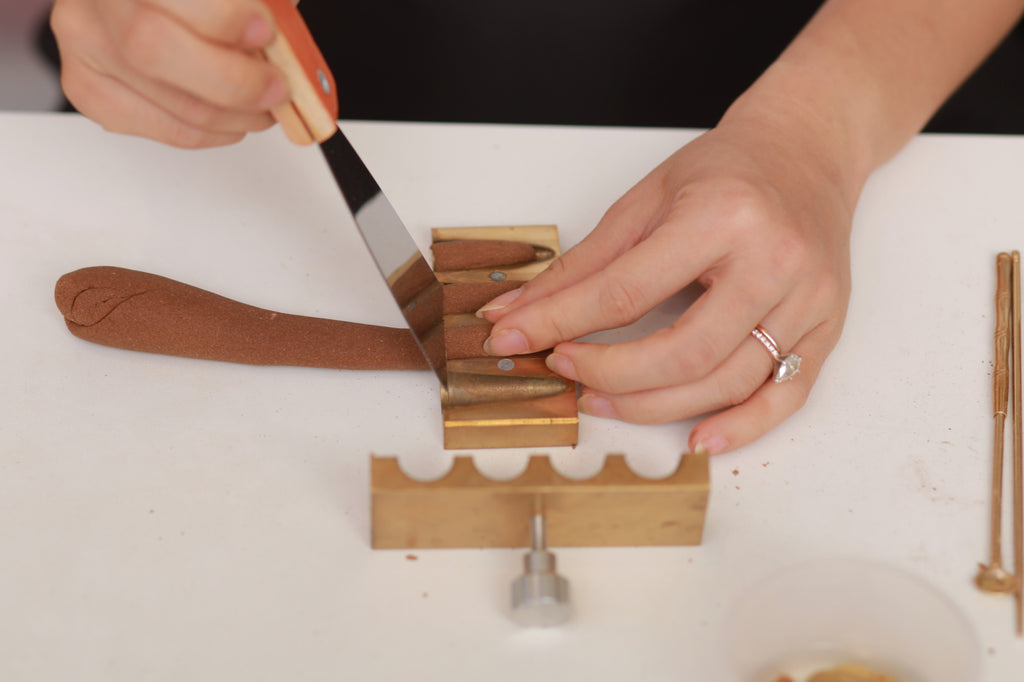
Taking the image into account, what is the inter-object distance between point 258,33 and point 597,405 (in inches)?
15.4

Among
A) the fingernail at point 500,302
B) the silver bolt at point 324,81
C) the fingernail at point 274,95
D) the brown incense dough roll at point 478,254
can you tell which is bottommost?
the fingernail at point 500,302

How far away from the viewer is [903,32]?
3.45ft

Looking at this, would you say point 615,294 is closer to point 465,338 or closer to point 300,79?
point 465,338

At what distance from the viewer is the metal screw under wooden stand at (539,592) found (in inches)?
25.5

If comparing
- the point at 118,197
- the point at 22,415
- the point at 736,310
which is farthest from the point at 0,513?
the point at 736,310

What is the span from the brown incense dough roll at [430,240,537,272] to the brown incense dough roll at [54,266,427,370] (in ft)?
0.34

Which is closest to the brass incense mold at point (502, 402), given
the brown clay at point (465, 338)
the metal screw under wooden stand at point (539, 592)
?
the brown clay at point (465, 338)

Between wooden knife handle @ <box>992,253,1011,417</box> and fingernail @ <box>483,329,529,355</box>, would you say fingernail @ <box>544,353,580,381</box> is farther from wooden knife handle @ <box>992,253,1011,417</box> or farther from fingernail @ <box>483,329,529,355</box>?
wooden knife handle @ <box>992,253,1011,417</box>

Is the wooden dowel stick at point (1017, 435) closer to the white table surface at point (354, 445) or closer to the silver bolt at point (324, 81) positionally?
the white table surface at point (354, 445)

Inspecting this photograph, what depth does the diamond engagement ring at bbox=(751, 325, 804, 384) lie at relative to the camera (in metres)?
0.80

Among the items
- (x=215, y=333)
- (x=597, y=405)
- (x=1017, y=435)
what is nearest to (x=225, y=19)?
(x=215, y=333)

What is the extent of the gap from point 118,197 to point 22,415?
0.29 meters

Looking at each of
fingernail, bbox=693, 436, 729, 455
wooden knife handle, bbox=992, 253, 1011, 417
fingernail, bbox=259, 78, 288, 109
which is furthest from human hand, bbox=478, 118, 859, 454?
fingernail, bbox=259, 78, 288, 109

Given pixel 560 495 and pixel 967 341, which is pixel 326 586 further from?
pixel 967 341
